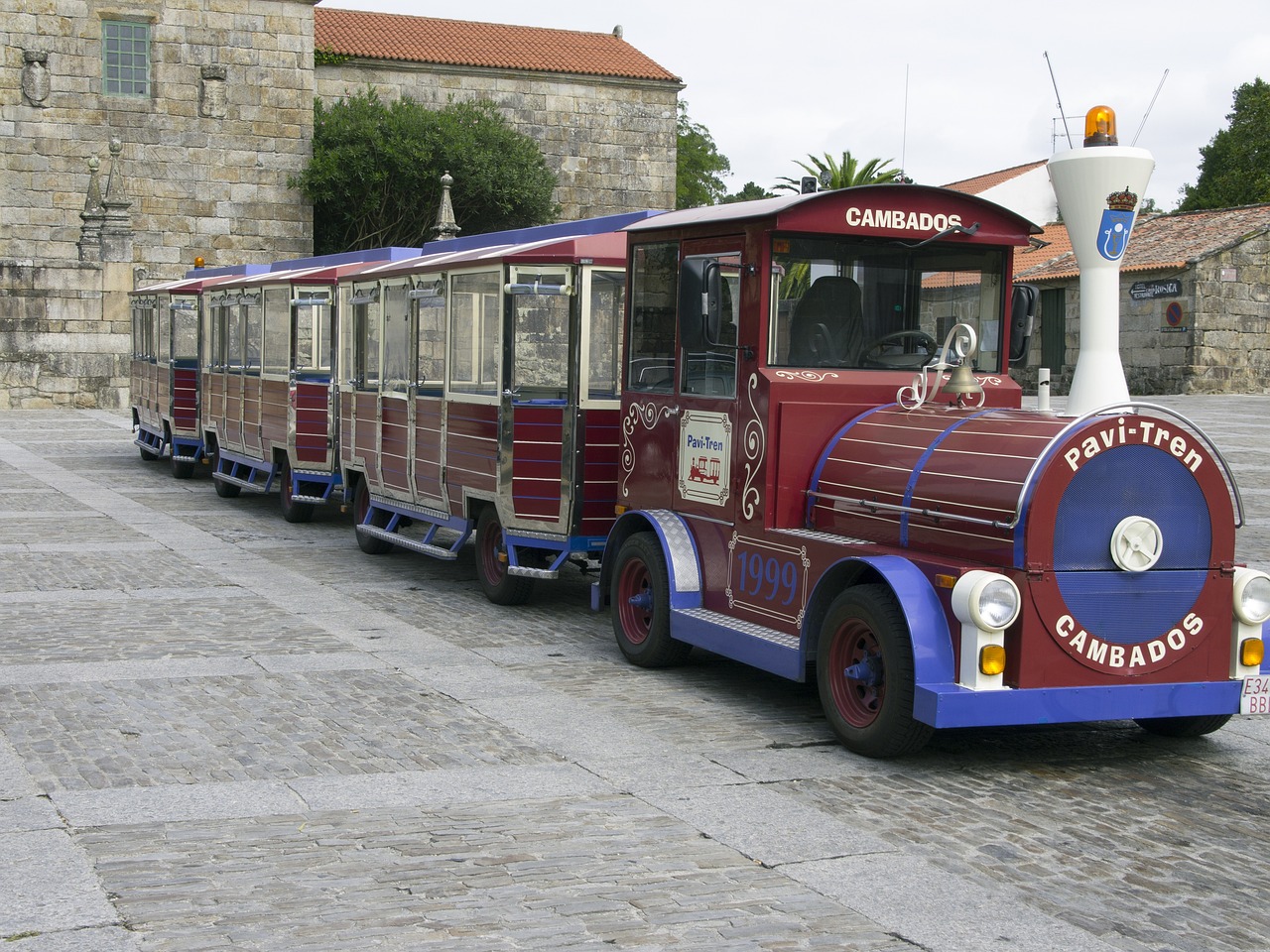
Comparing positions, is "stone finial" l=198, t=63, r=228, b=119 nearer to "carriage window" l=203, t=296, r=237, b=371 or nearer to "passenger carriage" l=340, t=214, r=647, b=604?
"carriage window" l=203, t=296, r=237, b=371

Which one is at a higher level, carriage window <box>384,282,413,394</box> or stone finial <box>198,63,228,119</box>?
stone finial <box>198,63,228,119</box>

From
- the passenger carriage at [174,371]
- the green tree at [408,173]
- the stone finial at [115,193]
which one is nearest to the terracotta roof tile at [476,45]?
the green tree at [408,173]

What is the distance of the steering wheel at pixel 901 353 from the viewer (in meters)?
8.00

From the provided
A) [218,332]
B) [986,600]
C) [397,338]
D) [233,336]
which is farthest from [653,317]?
[218,332]

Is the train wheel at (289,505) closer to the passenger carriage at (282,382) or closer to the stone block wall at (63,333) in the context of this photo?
the passenger carriage at (282,382)

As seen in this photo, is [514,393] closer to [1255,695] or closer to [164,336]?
[1255,695]

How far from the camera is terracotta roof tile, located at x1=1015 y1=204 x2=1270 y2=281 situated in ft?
122

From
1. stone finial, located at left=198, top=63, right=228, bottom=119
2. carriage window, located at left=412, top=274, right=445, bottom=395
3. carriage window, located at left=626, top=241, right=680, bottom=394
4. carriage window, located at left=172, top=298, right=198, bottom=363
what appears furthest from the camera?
stone finial, located at left=198, top=63, right=228, bottom=119

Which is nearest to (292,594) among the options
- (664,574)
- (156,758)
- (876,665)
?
(664,574)

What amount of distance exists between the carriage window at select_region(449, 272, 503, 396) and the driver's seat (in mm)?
3023

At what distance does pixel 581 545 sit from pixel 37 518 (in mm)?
7541

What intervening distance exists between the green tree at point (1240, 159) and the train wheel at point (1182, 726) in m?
54.1

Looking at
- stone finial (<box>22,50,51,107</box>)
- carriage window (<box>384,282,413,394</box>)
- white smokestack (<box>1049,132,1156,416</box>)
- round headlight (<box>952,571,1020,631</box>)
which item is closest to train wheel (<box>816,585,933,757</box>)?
round headlight (<box>952,571,1020,631</box>)

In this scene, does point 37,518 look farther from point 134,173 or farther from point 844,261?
point 134,173
